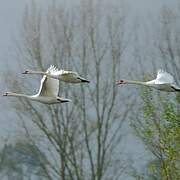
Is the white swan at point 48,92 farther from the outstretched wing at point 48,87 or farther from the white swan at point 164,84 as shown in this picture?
the white swan at point 164,84

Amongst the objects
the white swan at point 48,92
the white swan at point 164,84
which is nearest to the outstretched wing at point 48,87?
the white swan at point 48,92

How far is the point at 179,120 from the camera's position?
19.6 m

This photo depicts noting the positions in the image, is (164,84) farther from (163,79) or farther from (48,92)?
(48,92)

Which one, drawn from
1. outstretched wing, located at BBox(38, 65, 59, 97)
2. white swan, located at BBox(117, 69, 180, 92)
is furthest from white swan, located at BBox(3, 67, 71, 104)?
white swan, located at BBox(117, 69, 180, 92)

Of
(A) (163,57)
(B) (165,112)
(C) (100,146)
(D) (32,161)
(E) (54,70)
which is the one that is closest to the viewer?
(E) (54,70)

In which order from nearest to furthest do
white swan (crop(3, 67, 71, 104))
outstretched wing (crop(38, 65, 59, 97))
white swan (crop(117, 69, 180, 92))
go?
white swan (crop(117, 69, 180, 92))
white swan (crop(3, 67, 71, 104))
outstretched wing (crop(38, 65, 59, 97))

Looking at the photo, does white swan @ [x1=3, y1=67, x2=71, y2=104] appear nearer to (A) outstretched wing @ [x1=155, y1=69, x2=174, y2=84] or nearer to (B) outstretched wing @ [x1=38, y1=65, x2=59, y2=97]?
(B) outstretched wing @ [x1=38, y1=65, x2=59, y2=97]

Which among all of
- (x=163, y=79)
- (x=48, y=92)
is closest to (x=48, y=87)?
(x=48, y=92)

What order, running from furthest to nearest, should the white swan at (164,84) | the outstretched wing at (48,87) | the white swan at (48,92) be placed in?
1. the outstretched wing at (48,87)
2. the white swan at (48,92)
3. the white swan at (164,84)

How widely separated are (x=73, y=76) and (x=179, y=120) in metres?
5.60

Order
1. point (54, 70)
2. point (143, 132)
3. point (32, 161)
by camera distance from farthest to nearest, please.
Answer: point (32, 161)
point (143, 132)
point (54, 70)

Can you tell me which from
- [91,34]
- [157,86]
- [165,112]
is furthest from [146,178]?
[91,34]

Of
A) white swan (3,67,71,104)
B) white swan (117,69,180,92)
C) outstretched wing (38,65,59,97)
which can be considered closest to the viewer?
white swan (117,69,180,92)

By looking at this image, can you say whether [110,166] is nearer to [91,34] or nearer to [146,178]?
[91,34]
